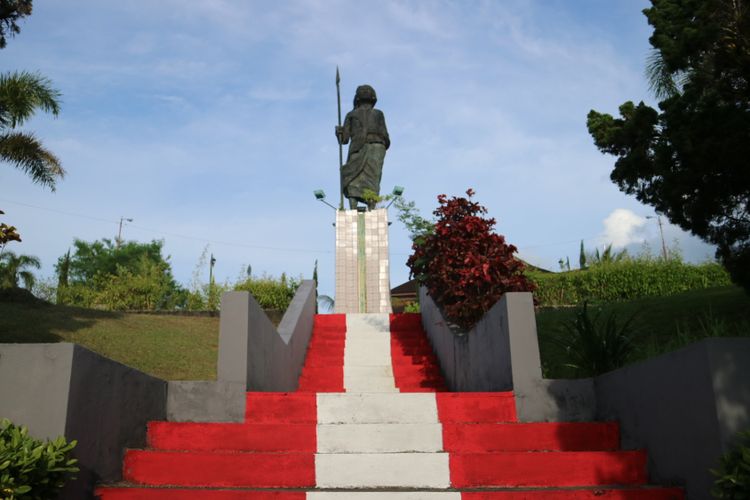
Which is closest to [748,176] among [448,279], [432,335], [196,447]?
[448,279]

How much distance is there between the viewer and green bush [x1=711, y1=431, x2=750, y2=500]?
2395 mm

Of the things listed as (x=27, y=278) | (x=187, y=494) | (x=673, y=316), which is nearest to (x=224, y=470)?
(x=187, y=494)

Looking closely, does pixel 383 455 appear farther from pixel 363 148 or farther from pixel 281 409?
pixel 363 148

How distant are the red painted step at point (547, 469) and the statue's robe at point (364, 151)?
10.2 m

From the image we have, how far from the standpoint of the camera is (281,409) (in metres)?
4.14

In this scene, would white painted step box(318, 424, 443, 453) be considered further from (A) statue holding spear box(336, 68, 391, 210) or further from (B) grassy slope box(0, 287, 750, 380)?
(A) statue holding spear box(336, 68, 391, 210)

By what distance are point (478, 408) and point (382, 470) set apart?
1022 millimetres

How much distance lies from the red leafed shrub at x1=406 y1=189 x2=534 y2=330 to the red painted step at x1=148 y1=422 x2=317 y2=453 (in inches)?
107

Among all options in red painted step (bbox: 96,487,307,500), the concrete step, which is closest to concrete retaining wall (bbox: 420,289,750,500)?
the concrete step

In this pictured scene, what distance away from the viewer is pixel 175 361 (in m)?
9.05

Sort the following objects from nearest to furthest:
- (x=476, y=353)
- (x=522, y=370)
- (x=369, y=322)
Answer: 1. (x=522, y=370)
2. (x=476, y=353)
3. (x=369, y=322)

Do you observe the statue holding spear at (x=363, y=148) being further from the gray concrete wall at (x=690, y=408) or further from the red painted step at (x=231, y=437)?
the gray concrete wall at (x=690, y=408)

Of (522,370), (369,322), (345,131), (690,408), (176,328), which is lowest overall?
(690,408)

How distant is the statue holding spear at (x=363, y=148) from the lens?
44.2ft
